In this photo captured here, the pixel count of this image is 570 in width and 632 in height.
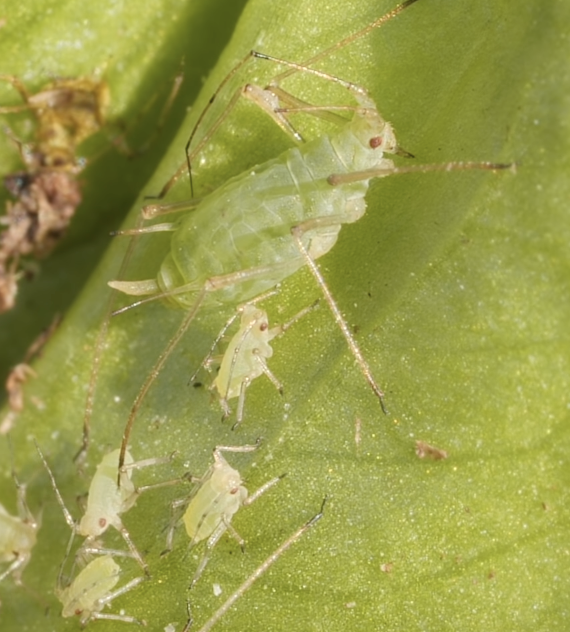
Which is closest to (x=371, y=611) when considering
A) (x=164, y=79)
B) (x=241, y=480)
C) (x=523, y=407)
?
(x=241, y=480)

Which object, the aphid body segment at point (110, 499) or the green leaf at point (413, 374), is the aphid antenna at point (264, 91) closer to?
the green leaf at point (413, 374)

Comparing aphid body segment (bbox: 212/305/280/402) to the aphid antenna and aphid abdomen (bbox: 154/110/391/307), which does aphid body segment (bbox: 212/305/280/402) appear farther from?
the aphid antenna

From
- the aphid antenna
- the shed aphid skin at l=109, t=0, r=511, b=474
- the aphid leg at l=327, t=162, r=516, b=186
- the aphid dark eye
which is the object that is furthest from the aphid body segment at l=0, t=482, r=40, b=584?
the aphid dark eye

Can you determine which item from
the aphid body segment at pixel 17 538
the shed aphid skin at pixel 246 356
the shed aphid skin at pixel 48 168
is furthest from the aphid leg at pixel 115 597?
the shed aphid skin at pixel 48 168

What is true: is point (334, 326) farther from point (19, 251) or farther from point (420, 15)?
point (19, 251)

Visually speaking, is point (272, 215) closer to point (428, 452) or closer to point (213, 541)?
point (428, 452)
